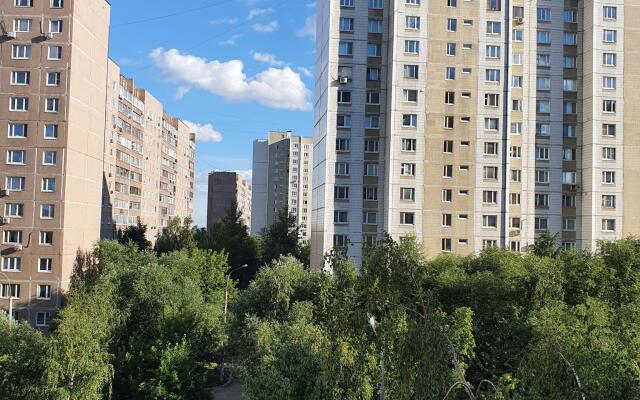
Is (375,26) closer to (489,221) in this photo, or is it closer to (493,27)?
(493,27)

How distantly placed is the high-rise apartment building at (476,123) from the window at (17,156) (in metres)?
23.9

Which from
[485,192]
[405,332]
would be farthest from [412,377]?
[485,192]

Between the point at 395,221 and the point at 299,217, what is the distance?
92.8 m

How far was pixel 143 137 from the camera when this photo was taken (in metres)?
78.6

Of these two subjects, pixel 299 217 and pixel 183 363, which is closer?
pixel 183 363

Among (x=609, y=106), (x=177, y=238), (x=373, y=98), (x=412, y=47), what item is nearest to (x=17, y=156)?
(x=177, y=238)

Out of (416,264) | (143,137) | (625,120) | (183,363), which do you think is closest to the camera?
(416,264)

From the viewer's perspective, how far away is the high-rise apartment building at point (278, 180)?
132 meters

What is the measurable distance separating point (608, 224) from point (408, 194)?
17.7m

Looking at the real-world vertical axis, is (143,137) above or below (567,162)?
above

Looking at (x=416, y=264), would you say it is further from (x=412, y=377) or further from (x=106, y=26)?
(x=106, y=26)

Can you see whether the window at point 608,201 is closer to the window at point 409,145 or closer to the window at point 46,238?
the window at point 409,145

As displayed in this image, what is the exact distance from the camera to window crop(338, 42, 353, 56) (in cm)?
4491

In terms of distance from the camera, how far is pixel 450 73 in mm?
43750
